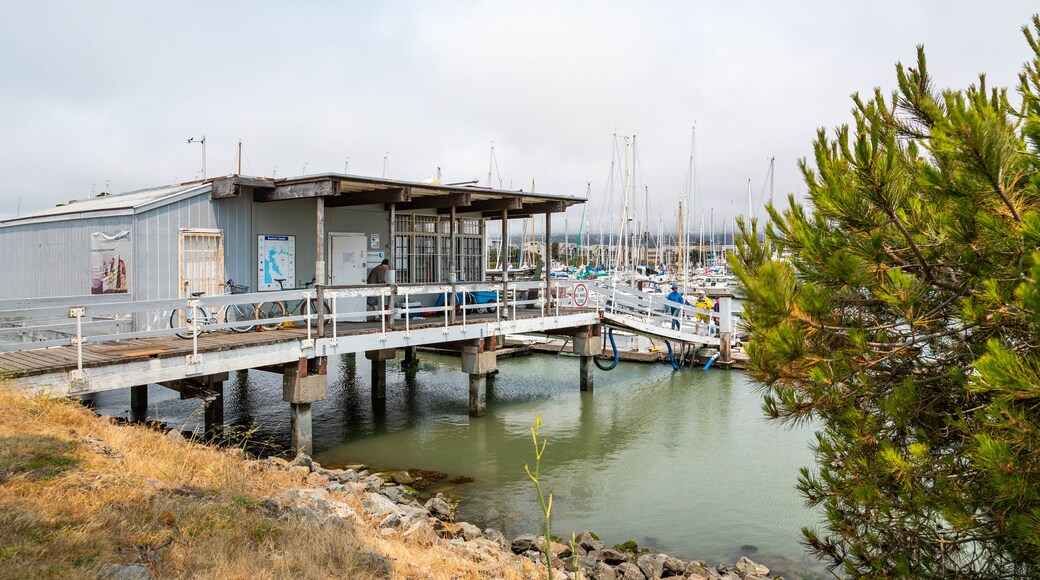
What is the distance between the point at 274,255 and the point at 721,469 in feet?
32.6

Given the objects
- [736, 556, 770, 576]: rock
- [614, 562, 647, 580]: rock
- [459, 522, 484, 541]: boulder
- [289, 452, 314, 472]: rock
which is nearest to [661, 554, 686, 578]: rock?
[614, 562, 647, 580]: rock

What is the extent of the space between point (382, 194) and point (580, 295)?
7132 millimetres

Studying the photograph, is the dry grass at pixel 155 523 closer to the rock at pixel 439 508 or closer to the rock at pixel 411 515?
the rock at pixel 411 515

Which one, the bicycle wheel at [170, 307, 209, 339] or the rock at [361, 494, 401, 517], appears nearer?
the rock at [361, 494, 401, 517]

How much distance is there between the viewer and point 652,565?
9219 millimetres

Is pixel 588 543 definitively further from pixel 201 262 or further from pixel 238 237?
pixel 238 237

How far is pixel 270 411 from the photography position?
17797 millimetres

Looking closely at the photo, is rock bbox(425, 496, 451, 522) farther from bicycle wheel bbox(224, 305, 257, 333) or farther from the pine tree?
the pine tree

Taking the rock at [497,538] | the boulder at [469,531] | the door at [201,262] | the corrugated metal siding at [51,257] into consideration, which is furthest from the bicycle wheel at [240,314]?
the rock at [497,538]

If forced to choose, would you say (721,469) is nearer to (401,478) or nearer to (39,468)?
(401,478)

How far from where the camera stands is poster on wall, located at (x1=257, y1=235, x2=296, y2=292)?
15.2m

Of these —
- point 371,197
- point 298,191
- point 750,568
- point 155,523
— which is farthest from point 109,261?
point 750,568

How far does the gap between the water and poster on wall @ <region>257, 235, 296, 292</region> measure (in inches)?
125

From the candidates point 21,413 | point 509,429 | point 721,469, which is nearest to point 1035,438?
point 21,413
